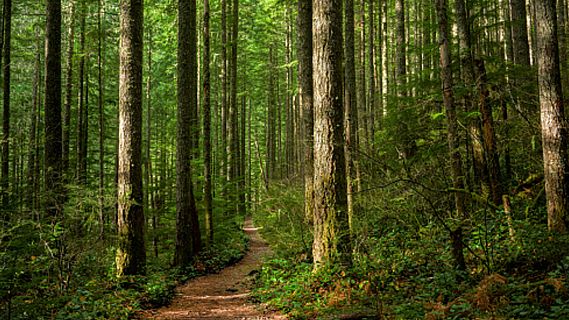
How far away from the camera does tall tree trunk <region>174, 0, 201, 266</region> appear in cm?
1201

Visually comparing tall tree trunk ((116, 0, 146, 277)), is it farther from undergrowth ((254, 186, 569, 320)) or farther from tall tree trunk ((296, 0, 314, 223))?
tall tree trunk ((296, 0, 314, 223))

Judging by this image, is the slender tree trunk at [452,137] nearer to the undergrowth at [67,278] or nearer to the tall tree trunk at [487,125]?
the tall tree trunk at [487,125]

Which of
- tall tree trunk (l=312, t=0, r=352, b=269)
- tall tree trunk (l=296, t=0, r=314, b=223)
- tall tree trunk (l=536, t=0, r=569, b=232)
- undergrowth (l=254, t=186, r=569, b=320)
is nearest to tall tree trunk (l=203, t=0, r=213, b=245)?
tall tree trunk (l=296, t=0, r=314, b=223)

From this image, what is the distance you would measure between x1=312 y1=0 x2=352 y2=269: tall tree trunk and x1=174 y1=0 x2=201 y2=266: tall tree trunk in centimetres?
563

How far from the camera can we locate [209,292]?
9.59m

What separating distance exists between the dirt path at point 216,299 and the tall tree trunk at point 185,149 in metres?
1.23

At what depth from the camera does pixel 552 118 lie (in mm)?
6812

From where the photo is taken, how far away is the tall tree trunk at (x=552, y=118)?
6.71 metres

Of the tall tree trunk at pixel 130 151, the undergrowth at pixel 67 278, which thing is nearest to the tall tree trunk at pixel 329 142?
the undergrowth at pixel 67 278

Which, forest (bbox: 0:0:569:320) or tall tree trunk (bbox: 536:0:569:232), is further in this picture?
tall tree trunk (bbox: 536:0:569:232)

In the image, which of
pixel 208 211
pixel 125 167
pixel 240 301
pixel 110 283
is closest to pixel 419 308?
pixel 240 301

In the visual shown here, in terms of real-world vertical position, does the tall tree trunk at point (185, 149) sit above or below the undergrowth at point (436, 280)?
above

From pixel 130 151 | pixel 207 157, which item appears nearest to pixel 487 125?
pixel 130 151

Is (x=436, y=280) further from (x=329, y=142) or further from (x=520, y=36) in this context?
(x=520, y=36)
